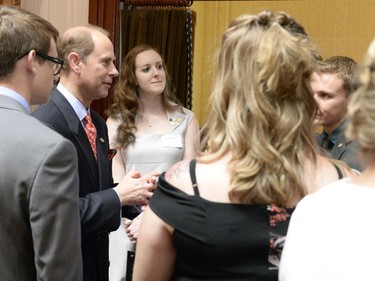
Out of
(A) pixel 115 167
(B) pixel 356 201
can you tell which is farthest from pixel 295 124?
(A) pixel 115 167

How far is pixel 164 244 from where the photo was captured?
1.63 m

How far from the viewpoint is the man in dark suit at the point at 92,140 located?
2.50m

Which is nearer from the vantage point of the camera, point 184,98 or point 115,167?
point 115,167

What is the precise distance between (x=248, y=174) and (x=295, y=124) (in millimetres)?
165

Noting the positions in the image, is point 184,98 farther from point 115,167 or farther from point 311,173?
point 311,173

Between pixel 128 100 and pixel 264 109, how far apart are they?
275 cm

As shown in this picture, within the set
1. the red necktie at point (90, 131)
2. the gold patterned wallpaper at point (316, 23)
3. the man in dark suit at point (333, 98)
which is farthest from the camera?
the gold patterned wallpaper at point (316, 23)

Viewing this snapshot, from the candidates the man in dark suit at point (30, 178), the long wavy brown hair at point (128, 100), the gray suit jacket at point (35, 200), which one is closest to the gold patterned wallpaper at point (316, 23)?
the long wavy brown hair at point (128, 100)

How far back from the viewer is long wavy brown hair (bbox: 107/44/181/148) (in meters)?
4.15

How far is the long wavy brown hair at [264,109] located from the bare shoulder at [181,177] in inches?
1.9

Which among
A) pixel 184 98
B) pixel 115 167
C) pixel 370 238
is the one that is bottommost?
pixel 115 167

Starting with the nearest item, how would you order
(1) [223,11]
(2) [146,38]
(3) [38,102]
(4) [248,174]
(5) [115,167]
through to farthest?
(4) [248,174] < (3) [38,102] < (5) [115,167] < (2) [146,38] < (1) [223,11]

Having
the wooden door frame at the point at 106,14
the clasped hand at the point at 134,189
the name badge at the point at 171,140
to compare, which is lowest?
the name badge at the point at 171,140

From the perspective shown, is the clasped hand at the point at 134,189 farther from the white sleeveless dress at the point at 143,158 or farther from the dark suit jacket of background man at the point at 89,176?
the white sleeveless dress at the point at 143,158
